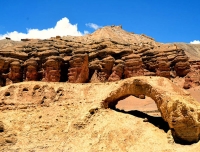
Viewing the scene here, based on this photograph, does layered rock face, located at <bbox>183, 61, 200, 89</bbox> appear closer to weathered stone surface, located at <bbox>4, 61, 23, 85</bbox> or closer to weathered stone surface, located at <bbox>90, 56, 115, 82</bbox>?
weathered stone surface, located at <bbox>90, 56, 115, 82</bbox>

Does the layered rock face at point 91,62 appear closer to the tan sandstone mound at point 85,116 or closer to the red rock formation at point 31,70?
the red rock formation at point 31,70

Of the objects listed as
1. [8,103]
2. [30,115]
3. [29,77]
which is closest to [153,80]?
[30,115]

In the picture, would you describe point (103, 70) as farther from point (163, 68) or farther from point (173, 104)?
point (173, 104)

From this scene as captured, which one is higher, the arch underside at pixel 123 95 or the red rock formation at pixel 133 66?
the red rock formation at pixel 133 66

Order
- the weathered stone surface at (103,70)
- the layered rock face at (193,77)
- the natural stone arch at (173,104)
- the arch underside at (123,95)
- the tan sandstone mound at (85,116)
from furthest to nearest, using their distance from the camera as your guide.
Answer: the weathered stone surface at (103,70), the layered rock face at (193,77), the tan sandstone mound at (85,116), the arch underside at (123,95), the natural stone arch at (173,104)

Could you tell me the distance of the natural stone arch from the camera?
61.0 ft

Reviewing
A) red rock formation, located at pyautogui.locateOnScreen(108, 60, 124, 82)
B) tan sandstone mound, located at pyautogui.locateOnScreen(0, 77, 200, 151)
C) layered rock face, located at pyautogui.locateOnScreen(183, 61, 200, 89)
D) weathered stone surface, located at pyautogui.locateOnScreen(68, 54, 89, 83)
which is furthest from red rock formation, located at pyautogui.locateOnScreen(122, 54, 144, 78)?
tan sandstone mound, located at pyautogui.locateOnScreen(0, 77, 200, 151)

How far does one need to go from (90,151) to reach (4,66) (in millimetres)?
37204

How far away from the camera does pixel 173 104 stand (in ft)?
63.0

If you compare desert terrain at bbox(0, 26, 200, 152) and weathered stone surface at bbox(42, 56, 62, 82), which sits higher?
weathered stone surface at bbox(42, 56, 62, 82)

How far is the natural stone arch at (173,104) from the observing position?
18.6 metres

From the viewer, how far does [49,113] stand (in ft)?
80.0

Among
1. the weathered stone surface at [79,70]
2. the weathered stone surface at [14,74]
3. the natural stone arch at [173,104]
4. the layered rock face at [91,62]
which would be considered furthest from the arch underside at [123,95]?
the weathered stone surface at [14,74]

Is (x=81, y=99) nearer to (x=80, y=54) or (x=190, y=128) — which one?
(x=190, y=128)
